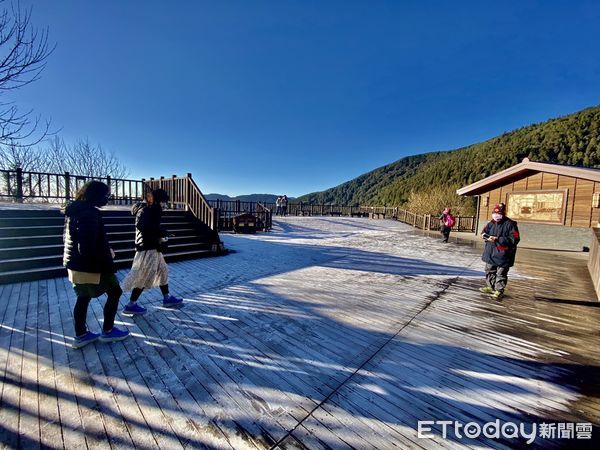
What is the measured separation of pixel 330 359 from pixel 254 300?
1862mm

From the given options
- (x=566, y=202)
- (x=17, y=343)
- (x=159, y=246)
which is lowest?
(x=17, y=343)

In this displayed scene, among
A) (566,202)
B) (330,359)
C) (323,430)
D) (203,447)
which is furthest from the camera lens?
(566,202)

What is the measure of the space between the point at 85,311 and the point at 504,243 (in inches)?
234

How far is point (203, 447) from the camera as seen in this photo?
59.3 inches

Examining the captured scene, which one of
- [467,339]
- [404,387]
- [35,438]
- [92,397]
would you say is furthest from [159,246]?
[467,339]

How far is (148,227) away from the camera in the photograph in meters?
3.25

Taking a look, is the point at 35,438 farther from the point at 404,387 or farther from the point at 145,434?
the point at 404,387

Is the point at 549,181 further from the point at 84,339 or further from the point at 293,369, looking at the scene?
the point at 84,339

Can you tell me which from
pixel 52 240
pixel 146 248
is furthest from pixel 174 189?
pixel 146 248

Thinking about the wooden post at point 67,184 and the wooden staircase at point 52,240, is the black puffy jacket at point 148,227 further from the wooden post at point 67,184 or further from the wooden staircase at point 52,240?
the wooden post at point 67,184

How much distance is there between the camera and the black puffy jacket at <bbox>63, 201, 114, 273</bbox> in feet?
7.70

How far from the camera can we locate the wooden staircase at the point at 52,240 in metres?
4.70

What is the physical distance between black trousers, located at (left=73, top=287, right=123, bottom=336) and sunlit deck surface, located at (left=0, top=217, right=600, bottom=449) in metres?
0.21

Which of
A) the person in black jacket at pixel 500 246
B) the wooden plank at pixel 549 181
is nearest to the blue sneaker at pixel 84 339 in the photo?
the person in black jacket at pixel 500 246
